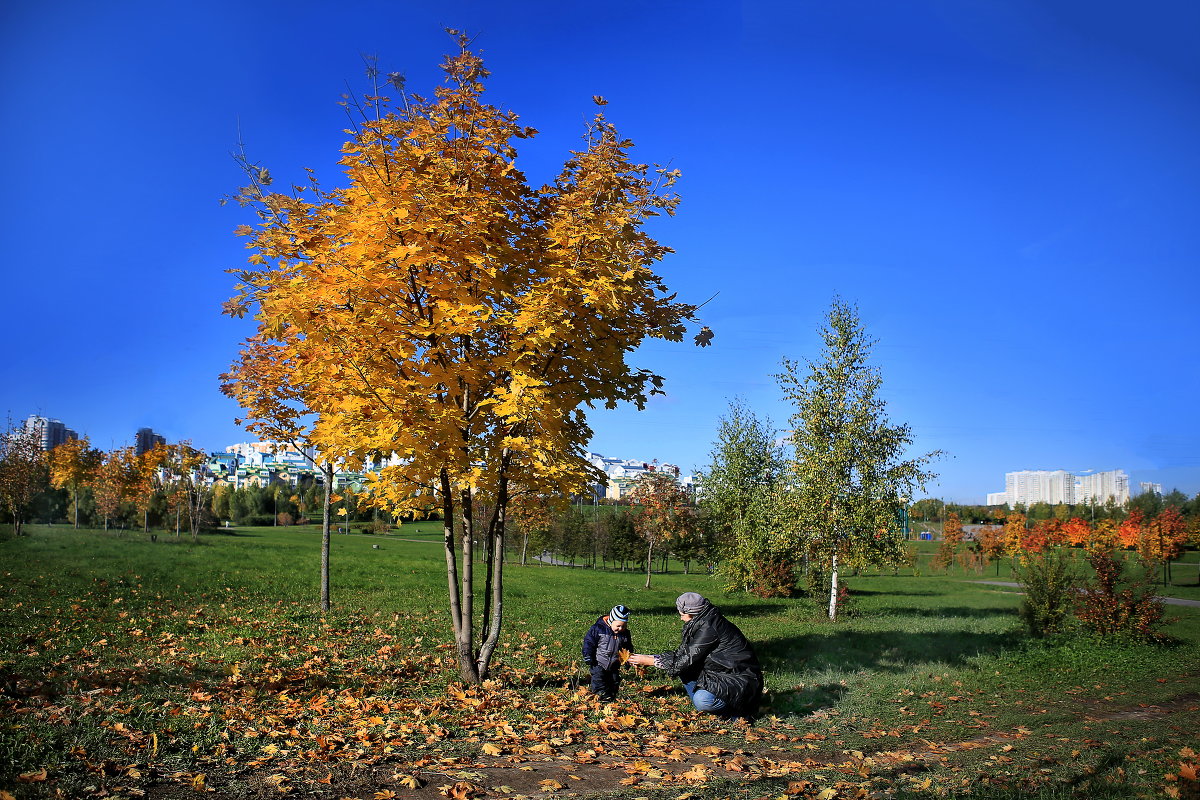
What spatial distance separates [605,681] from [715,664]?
145 centimetres

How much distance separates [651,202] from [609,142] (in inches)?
33.3

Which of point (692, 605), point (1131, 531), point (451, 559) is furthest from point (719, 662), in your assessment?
point (1131, 531)

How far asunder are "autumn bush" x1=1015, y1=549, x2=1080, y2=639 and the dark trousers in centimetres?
1200

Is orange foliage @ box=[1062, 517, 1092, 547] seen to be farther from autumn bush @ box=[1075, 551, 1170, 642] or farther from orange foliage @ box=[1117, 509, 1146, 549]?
autumn bush @ box=[1075, 551, 1170, 642]

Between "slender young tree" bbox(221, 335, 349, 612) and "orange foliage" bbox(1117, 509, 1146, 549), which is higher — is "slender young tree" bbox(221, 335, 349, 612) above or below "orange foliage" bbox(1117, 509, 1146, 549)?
above

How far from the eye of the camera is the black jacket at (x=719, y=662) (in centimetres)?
710

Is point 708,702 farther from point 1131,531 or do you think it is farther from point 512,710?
point 1131,531

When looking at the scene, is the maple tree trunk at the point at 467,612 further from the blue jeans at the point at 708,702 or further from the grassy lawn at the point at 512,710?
the blue jeans at the point at 708,702

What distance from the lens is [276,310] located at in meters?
6.91

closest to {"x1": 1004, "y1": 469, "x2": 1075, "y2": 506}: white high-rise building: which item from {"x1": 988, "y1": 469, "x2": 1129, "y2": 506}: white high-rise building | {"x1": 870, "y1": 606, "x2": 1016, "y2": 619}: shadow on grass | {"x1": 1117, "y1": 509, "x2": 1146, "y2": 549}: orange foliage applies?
{"x1": 988, "y1": 469, "x2": 1129, "y2": 506}: white high-rise building

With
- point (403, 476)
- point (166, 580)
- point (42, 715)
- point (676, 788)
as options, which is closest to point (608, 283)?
point (403, 476)

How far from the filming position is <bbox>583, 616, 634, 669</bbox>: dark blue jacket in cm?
788

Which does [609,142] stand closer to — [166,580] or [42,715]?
[42,715]

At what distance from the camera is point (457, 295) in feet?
24.0
